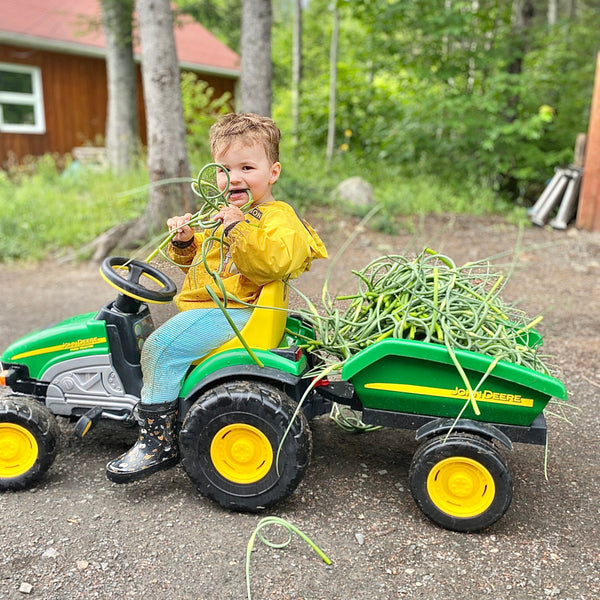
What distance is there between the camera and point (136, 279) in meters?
2.56

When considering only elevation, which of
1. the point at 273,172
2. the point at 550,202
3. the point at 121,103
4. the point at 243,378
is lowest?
the point at 243,378

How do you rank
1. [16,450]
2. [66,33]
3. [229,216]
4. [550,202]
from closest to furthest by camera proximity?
[229,216] < [16,450] < [550,202] < [66,33]

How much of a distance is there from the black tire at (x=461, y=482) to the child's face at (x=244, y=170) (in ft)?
3.72

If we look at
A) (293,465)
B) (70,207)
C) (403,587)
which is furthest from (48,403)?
(70,207)

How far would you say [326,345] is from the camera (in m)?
2.53

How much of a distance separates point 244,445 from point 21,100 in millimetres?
12944

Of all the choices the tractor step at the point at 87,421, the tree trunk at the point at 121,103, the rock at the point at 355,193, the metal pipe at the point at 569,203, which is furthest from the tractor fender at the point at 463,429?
the tree trunk at the point at 121,103

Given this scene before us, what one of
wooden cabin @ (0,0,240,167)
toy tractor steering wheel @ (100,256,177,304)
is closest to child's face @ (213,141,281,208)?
toy tractor steering wheel @ (100,256,177,304)

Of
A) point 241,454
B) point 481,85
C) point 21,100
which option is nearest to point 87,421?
point 241,454

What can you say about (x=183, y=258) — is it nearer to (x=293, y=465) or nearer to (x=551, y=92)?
(x=293, y=465)

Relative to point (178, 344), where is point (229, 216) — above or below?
above

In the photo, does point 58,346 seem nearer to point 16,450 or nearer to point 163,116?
point 16,450

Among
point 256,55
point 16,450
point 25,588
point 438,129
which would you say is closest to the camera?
point 25,588

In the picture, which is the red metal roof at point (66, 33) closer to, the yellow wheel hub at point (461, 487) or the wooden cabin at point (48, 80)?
the wooden cabin at point (48, 80)
